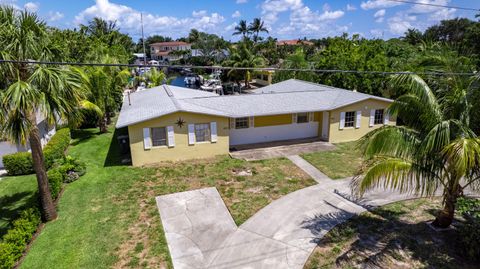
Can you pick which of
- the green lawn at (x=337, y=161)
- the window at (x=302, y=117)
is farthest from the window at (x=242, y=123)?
the green lawn at (x=337, y=161)

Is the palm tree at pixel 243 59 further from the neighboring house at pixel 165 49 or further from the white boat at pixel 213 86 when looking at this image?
the neighboring house at pixel 165 49

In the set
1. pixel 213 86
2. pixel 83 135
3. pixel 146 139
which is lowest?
pixel 83 135

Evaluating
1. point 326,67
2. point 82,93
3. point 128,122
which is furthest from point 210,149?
point 326,67

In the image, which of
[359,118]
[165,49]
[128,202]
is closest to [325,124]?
[359,118]

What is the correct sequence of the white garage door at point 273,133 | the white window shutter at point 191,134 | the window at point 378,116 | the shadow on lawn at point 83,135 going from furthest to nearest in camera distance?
the shadow on lawn at point 83,135 < the window at point 378,116 < the white garage door at point 273,133 < the white window shutter at point 191,134

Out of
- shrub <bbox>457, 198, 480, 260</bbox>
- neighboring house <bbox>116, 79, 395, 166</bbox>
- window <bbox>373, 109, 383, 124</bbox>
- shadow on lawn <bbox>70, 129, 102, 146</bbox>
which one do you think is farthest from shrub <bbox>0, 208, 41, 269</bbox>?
window <bbox>373, 109, 383, 124</bbox>

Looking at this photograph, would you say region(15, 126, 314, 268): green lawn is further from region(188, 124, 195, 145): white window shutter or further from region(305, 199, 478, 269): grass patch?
region(305, 199, 478, 269): grass patch

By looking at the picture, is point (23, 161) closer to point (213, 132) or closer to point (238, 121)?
point (213, 132)
